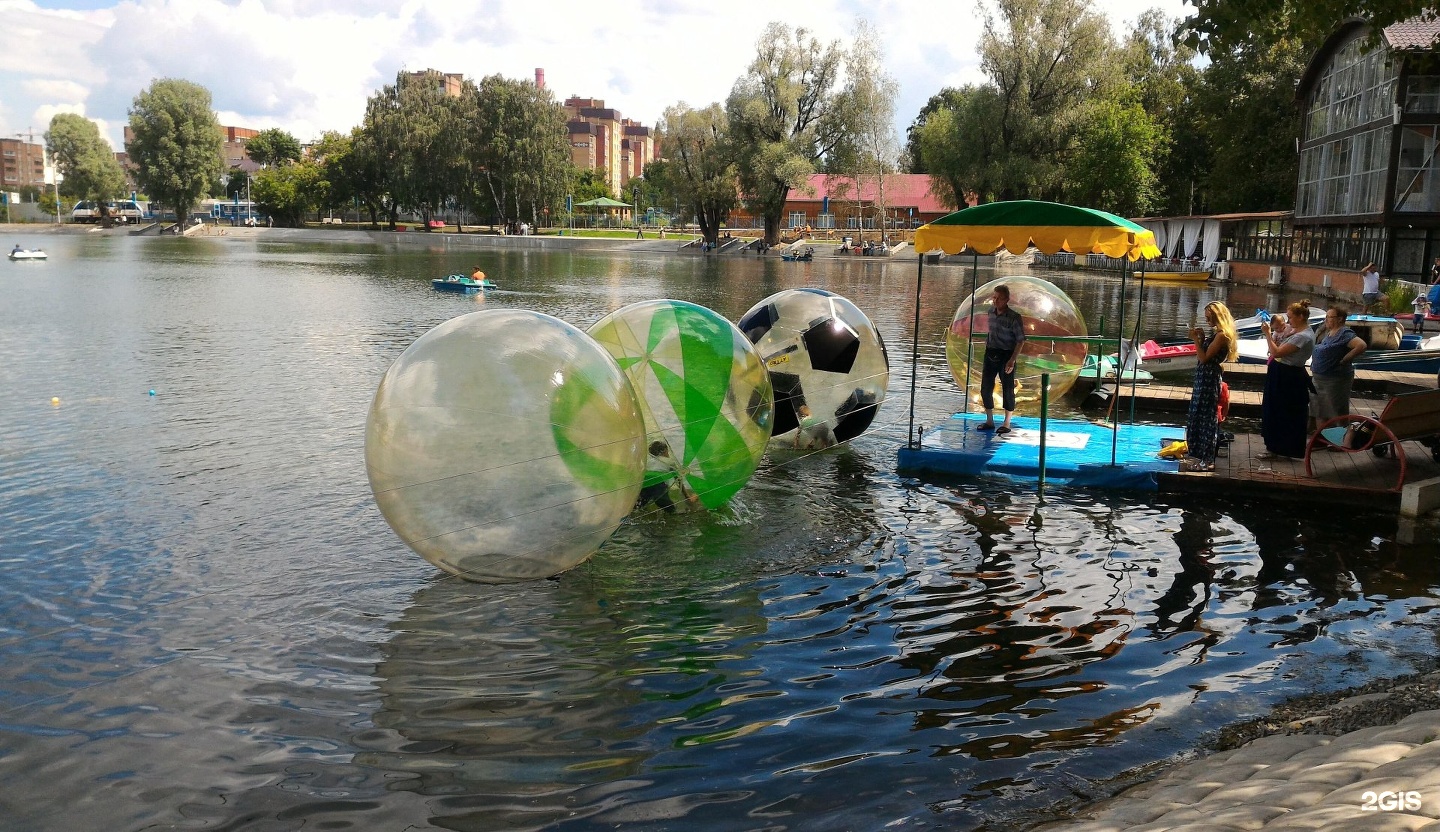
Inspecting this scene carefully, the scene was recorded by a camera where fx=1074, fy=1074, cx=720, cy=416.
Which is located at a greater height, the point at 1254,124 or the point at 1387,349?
the point at 1254,124

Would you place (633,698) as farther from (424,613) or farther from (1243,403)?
(1243,403)

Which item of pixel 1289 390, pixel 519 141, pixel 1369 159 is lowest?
pixel 1289 390

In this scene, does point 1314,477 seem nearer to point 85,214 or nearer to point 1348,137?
point 1348,137

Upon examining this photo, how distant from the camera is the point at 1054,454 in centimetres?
1277

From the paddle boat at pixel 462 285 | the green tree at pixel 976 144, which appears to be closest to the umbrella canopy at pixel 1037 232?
the paddle boat at pixel 462 285

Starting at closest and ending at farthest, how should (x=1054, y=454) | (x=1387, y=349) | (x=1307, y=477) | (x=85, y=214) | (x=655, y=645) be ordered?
(x=655, y=645), (x=1307, y=477), (x=1054, y=454), (x=1387, y=349), (x=85, y=214)

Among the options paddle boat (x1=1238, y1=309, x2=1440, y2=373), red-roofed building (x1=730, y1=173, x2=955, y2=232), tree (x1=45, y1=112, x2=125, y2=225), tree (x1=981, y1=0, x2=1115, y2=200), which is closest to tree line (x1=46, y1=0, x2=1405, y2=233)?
tree (x1=981, y1=0, x2=1115, y2=200)

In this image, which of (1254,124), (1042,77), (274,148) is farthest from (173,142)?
(1254,124)

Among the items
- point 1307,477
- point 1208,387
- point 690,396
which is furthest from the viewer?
point 1208,387

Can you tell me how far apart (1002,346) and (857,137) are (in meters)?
72.5

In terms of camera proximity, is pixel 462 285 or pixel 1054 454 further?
pixel 462 285

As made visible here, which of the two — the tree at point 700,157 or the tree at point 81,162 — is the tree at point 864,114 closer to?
the tree at point 700,157

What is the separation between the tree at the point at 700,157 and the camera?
3305 inches

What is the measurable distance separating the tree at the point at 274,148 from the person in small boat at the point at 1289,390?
147044mm
